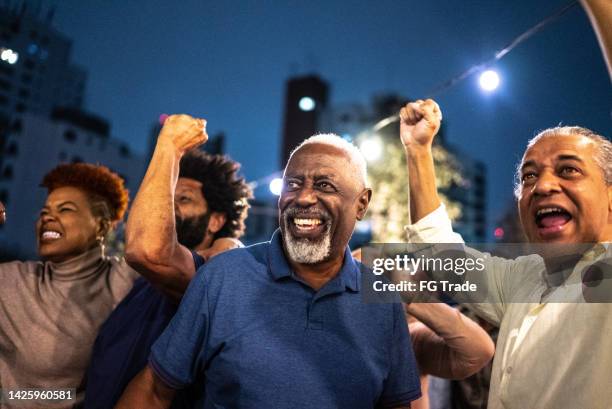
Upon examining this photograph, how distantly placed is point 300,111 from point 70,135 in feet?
72.7

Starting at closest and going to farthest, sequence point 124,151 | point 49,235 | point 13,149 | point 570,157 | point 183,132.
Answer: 1. point 570,157
2. point 183,132
3. point 49,235
4. point 13,149
5. point 124,151

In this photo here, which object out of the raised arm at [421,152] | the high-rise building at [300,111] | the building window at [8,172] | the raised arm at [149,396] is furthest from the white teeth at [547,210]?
the building window at [8,172]

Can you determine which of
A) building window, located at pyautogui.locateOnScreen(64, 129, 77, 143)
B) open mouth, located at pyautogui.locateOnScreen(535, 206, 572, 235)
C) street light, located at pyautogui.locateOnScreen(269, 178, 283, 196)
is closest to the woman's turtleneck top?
open mouth, located at pyautogui.locateOnScreen(535, 206, 572, 235)

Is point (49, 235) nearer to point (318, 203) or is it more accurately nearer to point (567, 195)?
point (318, 203)

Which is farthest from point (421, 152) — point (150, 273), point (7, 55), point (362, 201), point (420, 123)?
point (7, 55)

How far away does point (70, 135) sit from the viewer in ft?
129

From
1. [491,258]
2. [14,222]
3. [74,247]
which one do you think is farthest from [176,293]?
[14,222]

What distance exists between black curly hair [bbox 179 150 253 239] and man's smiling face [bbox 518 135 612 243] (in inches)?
84.6

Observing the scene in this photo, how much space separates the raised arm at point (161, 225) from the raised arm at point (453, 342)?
41.6 inches

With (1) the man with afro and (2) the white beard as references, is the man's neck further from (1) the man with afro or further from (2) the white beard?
(1) the man with afro

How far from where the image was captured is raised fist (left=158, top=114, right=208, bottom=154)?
2.13 meters

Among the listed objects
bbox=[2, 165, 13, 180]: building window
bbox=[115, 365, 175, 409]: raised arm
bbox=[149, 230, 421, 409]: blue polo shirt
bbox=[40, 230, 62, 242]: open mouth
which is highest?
bbox=[2, 165, 13, 180]: building window

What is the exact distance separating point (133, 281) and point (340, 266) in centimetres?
133

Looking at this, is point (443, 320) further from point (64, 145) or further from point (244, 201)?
point (64, 145)
